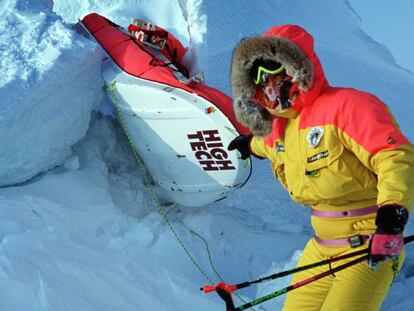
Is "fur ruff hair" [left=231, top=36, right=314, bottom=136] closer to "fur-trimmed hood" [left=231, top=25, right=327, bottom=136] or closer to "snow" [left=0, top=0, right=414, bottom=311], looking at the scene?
"fur-trimmed hood" [left=231, top=25, right=327, bottom=136]

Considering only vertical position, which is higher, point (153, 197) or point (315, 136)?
point (315, 136)

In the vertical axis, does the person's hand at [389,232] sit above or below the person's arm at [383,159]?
below

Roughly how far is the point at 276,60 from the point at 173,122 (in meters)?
1.48

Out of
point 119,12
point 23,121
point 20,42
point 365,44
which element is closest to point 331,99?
point 23,121

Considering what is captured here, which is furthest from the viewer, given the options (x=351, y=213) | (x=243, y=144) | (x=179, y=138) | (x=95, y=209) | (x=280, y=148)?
(x=179, y=138)

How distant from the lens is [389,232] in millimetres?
1694

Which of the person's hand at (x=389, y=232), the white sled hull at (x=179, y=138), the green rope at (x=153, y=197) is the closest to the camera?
the person's hand at (x=389, y=232)

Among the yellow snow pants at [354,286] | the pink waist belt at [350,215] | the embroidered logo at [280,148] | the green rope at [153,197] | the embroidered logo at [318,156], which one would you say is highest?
the embroidered logo at [318,156]

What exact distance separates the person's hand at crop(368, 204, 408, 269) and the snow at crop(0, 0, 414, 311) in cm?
138

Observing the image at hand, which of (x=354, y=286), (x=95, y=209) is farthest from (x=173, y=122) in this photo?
(x=354, y=286)

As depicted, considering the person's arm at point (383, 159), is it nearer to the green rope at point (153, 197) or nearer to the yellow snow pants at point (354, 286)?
the yellow snow pants at point (354, 286)

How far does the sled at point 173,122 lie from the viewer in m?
3.37

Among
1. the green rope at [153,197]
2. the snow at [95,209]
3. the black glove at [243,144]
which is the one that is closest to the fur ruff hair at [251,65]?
the black glove at [243,144]

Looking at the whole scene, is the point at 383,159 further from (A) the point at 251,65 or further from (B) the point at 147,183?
(B) the point at 147,183
